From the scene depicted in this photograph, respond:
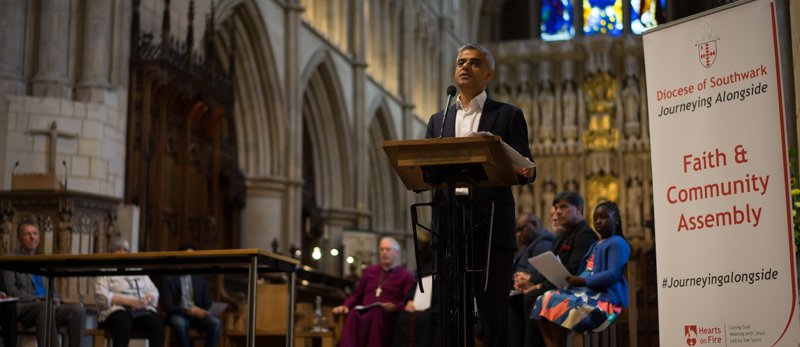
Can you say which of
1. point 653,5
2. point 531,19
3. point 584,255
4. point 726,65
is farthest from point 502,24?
point 726,65

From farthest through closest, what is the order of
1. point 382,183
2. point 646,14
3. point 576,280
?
point 646,14 → point 382,183 → point 576,280

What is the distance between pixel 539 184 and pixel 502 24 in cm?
612

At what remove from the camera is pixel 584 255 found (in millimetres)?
6352

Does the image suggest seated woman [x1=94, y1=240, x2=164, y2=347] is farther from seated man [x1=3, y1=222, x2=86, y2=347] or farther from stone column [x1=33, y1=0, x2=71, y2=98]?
stone column [x1=33, y1=0, x2=71, y2=98]

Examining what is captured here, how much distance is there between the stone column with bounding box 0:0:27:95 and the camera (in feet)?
33.2

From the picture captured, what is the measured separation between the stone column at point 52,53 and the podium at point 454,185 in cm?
692

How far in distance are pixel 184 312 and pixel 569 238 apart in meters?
3.03

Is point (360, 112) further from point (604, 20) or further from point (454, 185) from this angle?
point (454, 185)

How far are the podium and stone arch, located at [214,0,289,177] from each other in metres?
12.2

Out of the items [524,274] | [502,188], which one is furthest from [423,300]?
[502,188]

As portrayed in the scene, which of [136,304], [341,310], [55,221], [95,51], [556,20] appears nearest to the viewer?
[136,304]

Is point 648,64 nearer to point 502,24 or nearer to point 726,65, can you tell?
point 726,65

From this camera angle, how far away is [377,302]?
7.89 metres

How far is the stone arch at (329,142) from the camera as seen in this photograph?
1923cm
